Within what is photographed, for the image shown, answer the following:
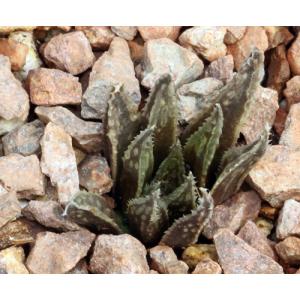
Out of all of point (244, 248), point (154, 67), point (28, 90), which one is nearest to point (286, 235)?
point (244, 248)

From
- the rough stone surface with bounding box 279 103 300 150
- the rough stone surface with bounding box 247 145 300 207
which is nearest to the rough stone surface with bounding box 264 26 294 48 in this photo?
the rough stone surface with bounding box 279 103 300 150

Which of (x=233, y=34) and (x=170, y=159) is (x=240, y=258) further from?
(x=233, y=34)

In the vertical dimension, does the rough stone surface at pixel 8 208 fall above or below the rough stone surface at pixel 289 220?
above

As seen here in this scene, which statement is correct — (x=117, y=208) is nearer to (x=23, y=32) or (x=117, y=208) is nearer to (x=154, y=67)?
(x=154, y=67)

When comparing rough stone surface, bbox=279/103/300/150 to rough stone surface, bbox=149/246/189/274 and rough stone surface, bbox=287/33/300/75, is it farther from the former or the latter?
rough stone surface, bbox=149/246/189/274

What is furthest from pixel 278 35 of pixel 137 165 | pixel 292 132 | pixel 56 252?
pixel 56 252

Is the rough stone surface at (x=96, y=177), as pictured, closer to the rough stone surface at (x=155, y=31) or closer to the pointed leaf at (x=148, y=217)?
the pointed leaf at (x=148, y=217)

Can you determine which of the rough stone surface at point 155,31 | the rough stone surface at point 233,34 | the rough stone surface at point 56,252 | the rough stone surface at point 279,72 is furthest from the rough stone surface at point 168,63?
the rough stone surface at point 56,252
